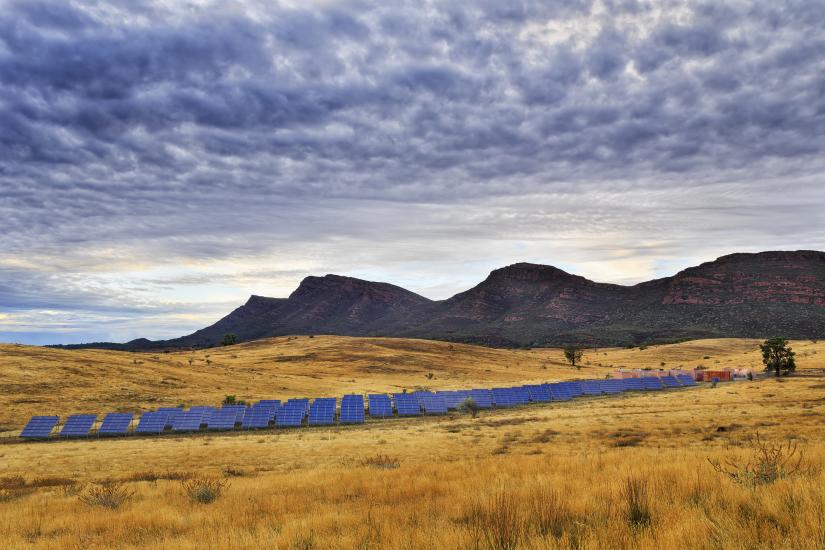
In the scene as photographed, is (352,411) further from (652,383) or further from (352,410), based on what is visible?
(652,383)

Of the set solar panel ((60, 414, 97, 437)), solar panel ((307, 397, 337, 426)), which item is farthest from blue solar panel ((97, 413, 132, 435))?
solar panel ((307, 397, 337, 426))

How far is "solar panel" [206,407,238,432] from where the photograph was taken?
3834 cm

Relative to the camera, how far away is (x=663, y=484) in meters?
9.95

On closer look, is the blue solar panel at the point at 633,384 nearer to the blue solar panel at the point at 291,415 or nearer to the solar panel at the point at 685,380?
the solar panel at the point at 685,380

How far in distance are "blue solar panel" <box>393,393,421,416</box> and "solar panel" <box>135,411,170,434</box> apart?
17.7 meters

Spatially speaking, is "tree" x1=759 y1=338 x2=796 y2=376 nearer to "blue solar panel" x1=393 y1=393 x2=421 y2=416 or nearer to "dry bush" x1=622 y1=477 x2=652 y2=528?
"blue solar panel" x1=393 y1=393 x2=421 y2=416

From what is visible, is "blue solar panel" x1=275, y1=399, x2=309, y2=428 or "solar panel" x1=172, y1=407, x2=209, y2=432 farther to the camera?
"blue solar panel" x1=275, y1=399, x2=309, y2=428

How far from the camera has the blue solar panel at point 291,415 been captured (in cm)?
3858

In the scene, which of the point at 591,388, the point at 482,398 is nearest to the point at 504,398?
the point at 482,398

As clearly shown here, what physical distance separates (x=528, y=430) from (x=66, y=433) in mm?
30428

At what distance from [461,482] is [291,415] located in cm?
2944

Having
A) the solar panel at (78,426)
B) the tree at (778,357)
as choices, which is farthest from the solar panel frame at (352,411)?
the tree at (778,357)

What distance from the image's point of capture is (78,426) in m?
35.9

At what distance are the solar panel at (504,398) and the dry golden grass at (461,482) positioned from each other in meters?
2.23
